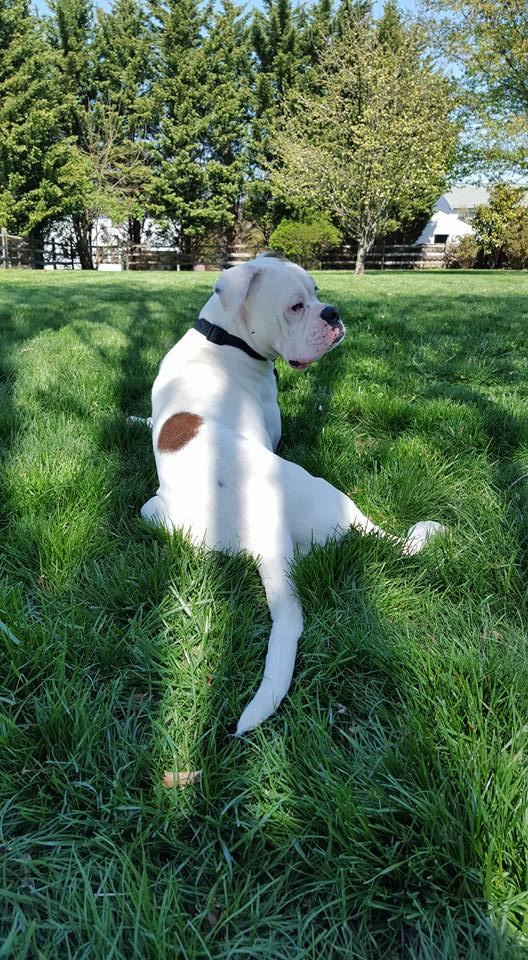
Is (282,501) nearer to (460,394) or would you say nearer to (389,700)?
(389,700)

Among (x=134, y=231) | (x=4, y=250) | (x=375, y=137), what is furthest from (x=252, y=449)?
(x=134, y=231)

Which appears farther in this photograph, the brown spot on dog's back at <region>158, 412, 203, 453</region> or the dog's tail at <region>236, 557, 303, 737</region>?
the brown spot on dog's back at <region>158, 412, 203, 453</region>

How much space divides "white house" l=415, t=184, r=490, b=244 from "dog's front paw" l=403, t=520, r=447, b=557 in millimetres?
48803

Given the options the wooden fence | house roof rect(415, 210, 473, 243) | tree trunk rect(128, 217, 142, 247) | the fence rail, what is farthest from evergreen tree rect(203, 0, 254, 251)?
house roof rect(415, 210, 473, 243)

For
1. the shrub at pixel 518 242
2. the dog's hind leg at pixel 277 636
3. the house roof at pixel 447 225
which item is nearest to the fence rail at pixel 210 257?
the shrub at pixel 518 242

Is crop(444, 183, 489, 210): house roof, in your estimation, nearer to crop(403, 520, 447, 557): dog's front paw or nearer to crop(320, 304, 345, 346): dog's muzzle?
crop(320, 304, 345, 346): dog's muzzle

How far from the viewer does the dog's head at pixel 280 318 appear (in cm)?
290

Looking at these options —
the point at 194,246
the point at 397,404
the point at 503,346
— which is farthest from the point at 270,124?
the point at 397,404

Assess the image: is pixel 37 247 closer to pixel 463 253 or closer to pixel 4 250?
pixel 4 250

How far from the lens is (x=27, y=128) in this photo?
93.7ft

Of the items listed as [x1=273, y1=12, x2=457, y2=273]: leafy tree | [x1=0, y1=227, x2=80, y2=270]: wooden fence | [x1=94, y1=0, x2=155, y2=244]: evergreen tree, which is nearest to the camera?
[x1=273, y1=12, x2=457, y2=273]: leafy tree

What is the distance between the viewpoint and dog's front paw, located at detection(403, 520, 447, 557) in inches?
88.2

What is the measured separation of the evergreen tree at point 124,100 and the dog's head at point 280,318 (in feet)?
111

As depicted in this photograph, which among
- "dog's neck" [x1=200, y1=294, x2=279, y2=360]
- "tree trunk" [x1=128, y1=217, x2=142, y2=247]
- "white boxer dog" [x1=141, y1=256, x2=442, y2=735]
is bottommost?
"white boxer dog" [x1=141, y1=256, x2=442, y2=735]
